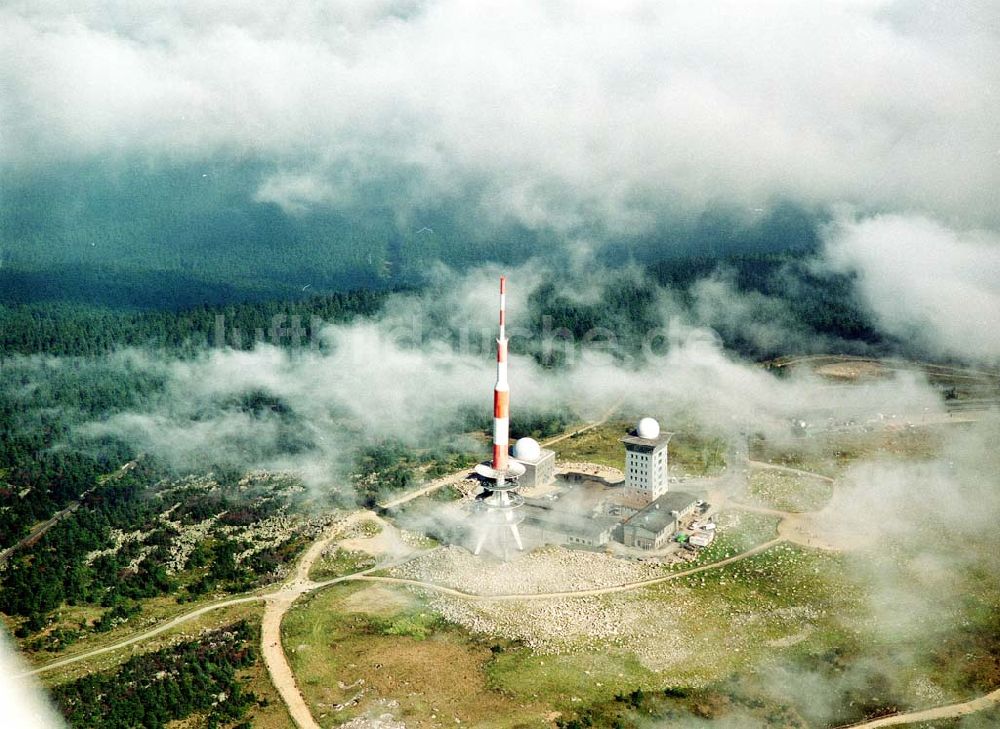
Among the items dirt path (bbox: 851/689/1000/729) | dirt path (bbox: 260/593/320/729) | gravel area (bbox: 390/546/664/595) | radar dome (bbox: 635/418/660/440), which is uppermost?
radar dome (bbox: 635/418/660/440)

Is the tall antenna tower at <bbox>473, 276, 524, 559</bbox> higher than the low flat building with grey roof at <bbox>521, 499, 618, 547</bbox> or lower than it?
higher

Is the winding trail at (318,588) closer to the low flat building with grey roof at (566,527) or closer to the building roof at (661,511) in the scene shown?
the building roof at (661,511)

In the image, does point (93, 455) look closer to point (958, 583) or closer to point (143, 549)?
point (143, 549)

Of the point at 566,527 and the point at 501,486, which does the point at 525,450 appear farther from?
the point at 566,527

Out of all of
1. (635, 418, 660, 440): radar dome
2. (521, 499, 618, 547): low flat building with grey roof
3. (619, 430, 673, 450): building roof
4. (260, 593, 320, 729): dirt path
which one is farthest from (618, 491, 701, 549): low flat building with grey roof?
(260, 593, 320, 729): dirt path

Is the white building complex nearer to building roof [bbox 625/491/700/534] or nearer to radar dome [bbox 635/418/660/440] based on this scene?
radar dome [bbox 635/418/660/440]

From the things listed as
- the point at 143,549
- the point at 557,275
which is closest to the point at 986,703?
the point at 143,549

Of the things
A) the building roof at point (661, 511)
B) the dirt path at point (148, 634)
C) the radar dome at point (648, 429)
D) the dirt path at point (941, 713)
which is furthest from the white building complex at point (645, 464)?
the dirt path at point (148, 634)
